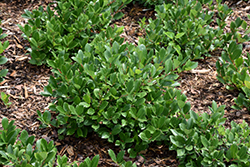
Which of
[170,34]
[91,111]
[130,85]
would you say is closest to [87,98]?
[91,111]

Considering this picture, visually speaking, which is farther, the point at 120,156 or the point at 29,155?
the point at 120,156

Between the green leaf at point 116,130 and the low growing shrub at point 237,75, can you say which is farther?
the low growing shrub at point 237,75

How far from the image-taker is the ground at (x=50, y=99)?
279cm

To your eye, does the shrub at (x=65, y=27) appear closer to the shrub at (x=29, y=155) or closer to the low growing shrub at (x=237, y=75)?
the shrub at (x=29, y=155)

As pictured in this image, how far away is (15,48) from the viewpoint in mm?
3576

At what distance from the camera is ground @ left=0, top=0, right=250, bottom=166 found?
279 centimetres

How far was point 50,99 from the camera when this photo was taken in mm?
3188

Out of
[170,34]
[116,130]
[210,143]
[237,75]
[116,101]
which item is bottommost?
[210,143]

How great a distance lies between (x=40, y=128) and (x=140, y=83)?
1.17 metres

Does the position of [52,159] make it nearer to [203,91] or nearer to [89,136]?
[89,136]

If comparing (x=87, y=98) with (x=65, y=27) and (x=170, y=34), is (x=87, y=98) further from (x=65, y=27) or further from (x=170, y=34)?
(x=170, y=34)

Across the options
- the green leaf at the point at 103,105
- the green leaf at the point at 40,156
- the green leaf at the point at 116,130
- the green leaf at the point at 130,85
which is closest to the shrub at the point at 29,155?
the green leaf at the point at 40,156

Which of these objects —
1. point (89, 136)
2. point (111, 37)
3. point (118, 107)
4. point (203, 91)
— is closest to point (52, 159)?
point (89, 136)

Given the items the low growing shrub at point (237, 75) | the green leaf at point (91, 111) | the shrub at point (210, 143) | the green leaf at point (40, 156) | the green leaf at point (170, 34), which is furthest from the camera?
the green leaf at point (170, 34)
